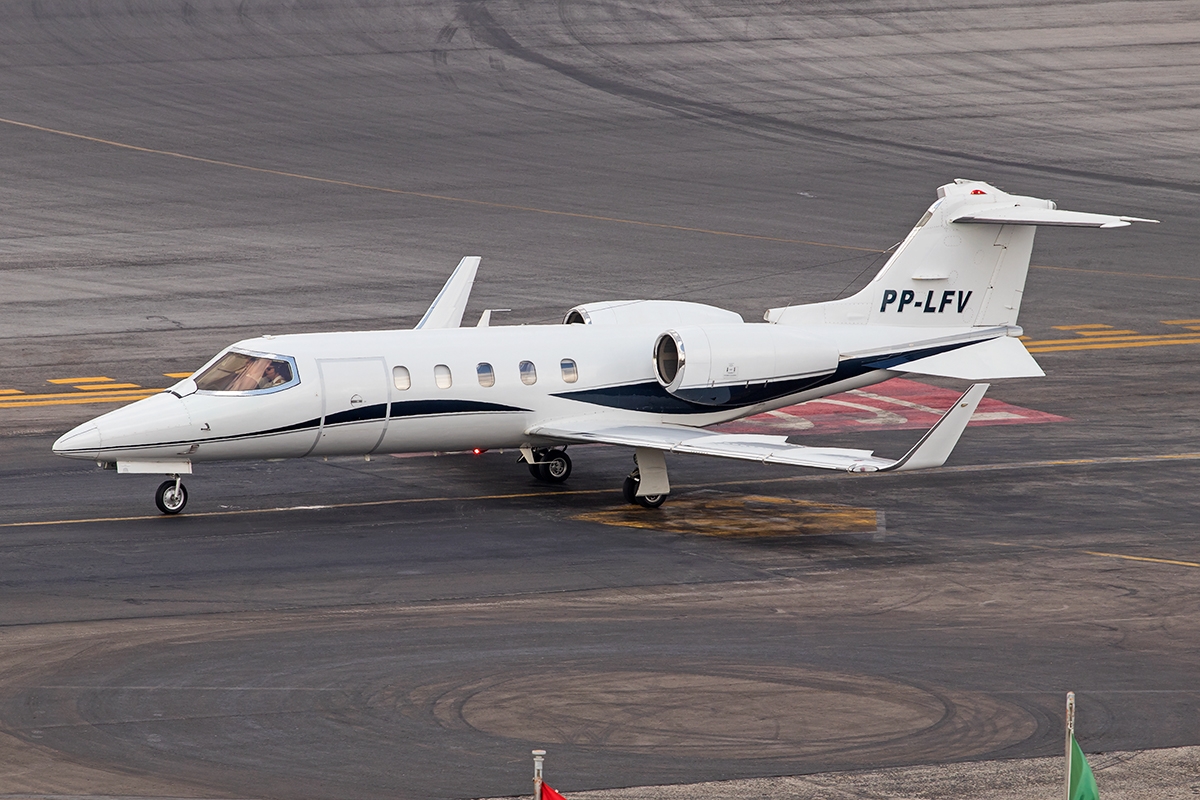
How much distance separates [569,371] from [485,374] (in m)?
1.39

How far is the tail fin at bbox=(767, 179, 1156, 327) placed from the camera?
30.6 m

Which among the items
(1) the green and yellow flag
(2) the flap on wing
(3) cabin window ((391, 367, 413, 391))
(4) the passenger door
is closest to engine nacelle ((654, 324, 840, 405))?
(2) the flap on wing

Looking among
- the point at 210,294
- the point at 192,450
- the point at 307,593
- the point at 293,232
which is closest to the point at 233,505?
the point at 192,450

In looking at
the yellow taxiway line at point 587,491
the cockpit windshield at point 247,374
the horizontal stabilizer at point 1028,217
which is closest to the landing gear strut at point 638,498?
the yellow taxiway line at point 587,491

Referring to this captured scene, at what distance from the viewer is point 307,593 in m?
23.0

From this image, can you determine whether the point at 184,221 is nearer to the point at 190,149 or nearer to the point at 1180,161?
the point at 190,149

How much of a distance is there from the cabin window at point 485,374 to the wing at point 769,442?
1052mm

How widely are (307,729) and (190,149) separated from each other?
44.7 m

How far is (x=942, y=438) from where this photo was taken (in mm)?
25469

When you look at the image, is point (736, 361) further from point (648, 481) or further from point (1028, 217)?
point (1028, 217)

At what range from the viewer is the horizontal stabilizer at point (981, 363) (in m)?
29.9

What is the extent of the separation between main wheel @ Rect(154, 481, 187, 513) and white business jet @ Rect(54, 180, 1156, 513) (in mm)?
24

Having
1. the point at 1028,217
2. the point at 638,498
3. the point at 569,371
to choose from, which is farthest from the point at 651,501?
the point at 1028,217

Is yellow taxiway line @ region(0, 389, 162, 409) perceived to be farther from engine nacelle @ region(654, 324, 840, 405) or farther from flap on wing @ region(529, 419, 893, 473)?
engine nacelle @ region(654, 324, 840, 405)
